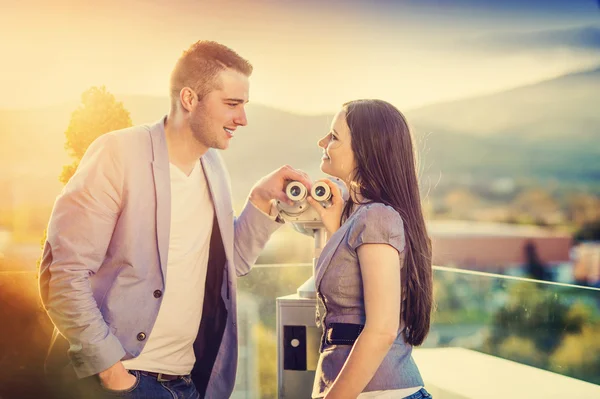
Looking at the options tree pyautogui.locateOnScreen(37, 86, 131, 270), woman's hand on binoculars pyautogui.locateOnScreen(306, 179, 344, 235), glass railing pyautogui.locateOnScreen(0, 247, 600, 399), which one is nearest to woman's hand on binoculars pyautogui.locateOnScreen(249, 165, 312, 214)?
woman's hand on binoculars pyautogui.locateOnScreen(306, 179, 344, 235)

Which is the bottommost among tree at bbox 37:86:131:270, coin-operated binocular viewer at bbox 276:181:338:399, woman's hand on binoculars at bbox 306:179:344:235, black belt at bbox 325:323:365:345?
coin-operated binocular viewer at bbox 276:181:338:399

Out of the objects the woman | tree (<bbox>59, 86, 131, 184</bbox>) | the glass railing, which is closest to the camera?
the woman

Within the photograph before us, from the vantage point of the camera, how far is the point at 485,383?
2705 mm

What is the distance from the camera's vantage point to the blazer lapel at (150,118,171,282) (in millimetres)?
1726

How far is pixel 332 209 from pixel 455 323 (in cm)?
188

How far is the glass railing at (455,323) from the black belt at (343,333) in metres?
1.20

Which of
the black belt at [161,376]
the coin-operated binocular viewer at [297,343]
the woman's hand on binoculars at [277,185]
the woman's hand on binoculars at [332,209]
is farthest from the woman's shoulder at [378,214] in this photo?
the coin-operated binocular viewer at [297,343]

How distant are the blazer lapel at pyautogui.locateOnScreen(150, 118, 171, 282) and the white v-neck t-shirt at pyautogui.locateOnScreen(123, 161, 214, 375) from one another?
0.06 meters

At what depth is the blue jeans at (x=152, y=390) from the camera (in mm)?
1666

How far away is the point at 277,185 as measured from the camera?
6.33ft

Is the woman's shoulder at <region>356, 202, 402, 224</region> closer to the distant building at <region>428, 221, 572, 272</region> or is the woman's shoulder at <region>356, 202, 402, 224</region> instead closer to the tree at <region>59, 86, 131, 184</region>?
the tree at <region>59, 86, 131, 184</region>

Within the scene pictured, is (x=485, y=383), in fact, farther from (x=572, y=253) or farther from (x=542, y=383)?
(x=572, y=253)

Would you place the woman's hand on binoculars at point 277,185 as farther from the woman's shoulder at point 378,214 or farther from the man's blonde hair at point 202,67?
the woman's shoulder at point 378,214

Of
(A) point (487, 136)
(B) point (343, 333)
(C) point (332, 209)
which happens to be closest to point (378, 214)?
(B) point (343, 333)
